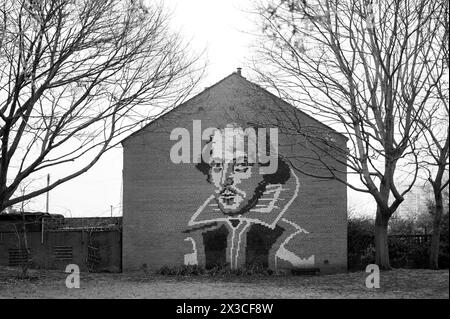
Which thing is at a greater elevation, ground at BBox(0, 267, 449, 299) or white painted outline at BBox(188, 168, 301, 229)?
white painted outline at BBox(188, 168, 301, 229)

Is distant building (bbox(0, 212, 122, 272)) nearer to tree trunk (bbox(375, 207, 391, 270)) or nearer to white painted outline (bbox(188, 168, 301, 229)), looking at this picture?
white painted outline (bbox(188, 168, 301, 229))

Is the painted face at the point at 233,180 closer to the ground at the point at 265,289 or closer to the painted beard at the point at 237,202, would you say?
the painted beard at the point at 237,202

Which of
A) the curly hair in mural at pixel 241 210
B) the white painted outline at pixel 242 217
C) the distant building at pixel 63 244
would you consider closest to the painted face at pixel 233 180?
the curly hair in mural at pixel 241 210

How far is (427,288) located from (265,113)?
10.5 metres

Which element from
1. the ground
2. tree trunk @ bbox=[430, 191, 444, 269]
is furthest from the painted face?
tree trunk @ bbox=[430, 191, 444, 269]

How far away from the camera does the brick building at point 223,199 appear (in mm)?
23750

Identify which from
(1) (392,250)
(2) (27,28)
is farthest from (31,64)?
(1) (392,250)

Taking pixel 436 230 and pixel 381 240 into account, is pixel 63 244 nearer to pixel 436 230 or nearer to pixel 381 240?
pixel 381 240

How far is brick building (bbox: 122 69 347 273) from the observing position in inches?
935

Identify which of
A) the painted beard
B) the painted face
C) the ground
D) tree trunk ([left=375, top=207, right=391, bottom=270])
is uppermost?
the painted face

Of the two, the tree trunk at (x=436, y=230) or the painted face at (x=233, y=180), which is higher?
the painted face at (x=233, y=180)

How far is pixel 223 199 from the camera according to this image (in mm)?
24156

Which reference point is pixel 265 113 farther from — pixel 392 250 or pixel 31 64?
pixel 31 64
